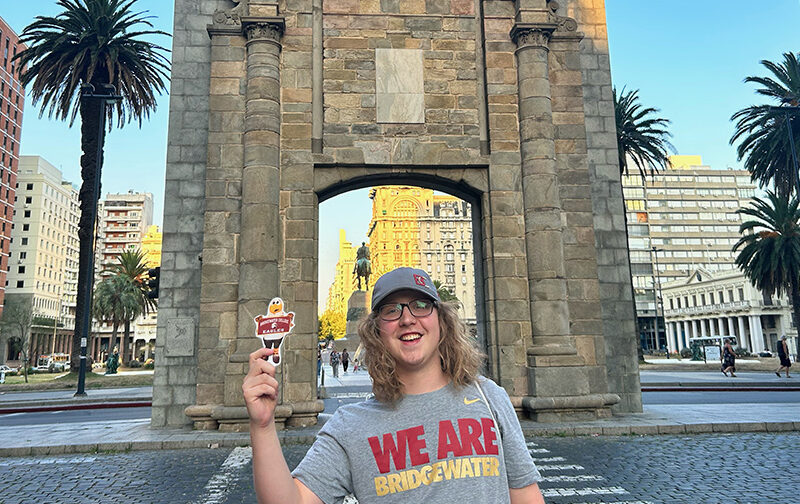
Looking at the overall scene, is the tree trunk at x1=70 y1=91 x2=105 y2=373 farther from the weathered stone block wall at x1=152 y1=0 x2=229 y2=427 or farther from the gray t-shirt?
the gray t-shirt

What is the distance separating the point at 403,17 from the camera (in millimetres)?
13672

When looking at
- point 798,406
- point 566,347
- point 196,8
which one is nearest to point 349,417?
point 566,347

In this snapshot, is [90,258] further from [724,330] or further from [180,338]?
[724,330]

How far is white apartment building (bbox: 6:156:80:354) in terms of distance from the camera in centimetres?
9231

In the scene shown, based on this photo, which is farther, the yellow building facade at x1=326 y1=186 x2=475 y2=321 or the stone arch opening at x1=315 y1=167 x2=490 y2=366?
the yellow building facade at x1=326 y1=186 x2=475 y2=321

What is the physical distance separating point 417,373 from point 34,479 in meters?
7.88

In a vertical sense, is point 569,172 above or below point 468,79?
below

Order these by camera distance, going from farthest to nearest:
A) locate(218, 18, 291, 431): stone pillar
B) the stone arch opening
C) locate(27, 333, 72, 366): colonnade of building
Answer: locate(27, 333, 72, 366): colonnade of building < the stone arch opening < locate(218, 18, 291, 431): stone pillar

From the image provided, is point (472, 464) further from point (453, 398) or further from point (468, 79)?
point (468, 79)

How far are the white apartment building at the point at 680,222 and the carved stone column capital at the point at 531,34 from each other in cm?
8854

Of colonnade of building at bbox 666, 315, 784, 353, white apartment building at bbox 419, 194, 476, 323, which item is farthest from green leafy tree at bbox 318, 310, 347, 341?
colonnade of building at bbox 666, 315, 784, 353

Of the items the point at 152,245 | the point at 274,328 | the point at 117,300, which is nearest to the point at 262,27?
the point at 274,328

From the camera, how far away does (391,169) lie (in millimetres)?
13188

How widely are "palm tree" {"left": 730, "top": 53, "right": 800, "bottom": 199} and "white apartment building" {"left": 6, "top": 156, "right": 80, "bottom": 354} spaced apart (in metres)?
93.6
